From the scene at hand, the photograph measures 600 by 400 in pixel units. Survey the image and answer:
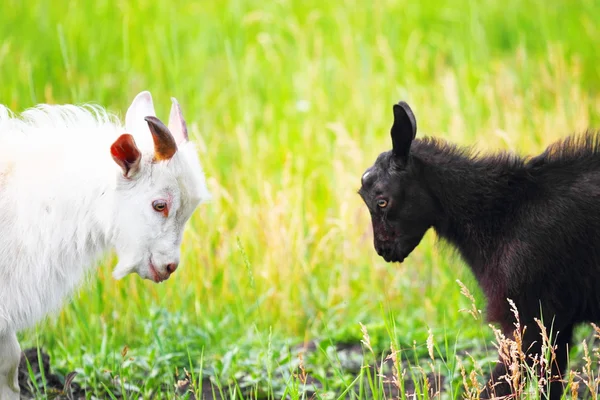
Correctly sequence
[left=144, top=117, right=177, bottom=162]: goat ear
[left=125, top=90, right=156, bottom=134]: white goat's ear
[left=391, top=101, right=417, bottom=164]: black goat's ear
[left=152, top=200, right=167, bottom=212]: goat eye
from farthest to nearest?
[left=391, top=101, right=417, bottom=164]: black goat's ear, [left=125, top=90, right=156, bottom=134]: white goat's ear, [left=152, top=200, right=167, bottom=212]: goat eye, [left=144, top=117, right=177, bottom=162]: goat ear

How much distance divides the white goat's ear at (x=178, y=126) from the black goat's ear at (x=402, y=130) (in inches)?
41.6

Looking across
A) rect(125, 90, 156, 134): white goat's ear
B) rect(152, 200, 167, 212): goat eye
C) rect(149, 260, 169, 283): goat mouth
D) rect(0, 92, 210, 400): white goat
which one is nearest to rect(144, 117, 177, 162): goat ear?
rect(0, 92, 210, 400): white goat

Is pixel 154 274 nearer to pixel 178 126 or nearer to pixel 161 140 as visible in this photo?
pixel 161 140

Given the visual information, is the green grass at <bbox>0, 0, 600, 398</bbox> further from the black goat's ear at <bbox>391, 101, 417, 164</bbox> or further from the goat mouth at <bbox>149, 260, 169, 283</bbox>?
the black goat's ear at <bbox>391, 101, 417, 164</bbox>

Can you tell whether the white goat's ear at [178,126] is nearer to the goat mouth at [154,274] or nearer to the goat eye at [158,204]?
the goat eye at [158,204]

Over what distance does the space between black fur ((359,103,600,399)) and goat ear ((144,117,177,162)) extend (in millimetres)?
1158

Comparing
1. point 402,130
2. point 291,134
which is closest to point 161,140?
point 402,130

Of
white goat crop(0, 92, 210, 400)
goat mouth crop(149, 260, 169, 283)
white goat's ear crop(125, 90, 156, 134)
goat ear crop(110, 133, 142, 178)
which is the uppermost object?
white goat's ear crop(125, 90, 156, 134)

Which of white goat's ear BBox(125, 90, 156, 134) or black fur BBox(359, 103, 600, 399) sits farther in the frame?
black fur BBox(359, 103, 600, 399)

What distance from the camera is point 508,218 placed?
4801mm

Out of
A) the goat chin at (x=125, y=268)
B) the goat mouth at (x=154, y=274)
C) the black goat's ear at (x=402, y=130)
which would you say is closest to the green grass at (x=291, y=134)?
the goat mouth at (x=154, y=274)

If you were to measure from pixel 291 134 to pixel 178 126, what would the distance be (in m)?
3.89

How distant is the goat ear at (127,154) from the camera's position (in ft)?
13.2

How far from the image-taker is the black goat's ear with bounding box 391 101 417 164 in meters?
4.59
